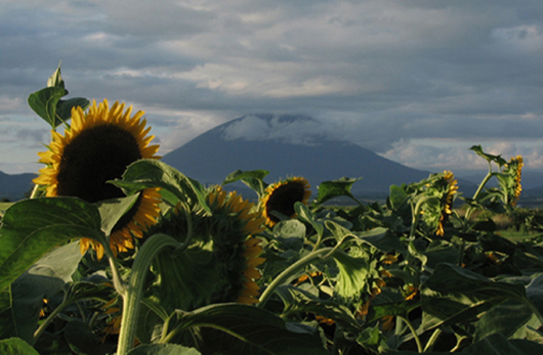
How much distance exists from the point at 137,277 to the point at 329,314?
60 centimetres

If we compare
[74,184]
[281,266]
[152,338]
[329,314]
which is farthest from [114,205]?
[281,266]

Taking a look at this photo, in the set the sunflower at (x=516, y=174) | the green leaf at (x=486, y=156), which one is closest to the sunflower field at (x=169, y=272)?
the green leaf at (x=486, y=156)

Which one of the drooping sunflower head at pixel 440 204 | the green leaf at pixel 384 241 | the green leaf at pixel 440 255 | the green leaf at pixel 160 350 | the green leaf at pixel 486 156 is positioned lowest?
the green leaf at pixel 440 255

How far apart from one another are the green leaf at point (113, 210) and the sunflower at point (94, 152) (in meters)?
0.38

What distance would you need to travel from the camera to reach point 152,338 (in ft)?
3.41

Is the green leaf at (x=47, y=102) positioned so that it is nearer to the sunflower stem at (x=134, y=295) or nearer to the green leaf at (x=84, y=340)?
the green leaf at (x=84, y=340)

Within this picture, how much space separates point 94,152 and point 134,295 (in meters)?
0.65

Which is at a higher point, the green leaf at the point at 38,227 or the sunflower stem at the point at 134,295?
the green leaf at the point at 38,227

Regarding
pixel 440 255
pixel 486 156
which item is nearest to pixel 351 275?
pixel 440 255

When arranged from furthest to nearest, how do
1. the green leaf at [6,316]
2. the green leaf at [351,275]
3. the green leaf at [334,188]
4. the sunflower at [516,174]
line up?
1. the sunflower at [516,174]
2. the green leaf at [334,188]
3. the green leaf at [351,275]
4. the green leaf at [6,316]

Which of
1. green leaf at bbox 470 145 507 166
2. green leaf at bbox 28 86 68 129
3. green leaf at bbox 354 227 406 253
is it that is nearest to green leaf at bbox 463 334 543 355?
green leaf at bbox 354 227 406 253

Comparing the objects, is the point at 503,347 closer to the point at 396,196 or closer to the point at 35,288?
the point at 35,288

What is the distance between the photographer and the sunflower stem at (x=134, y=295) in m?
0.76

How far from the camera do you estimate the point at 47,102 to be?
1.44 m
